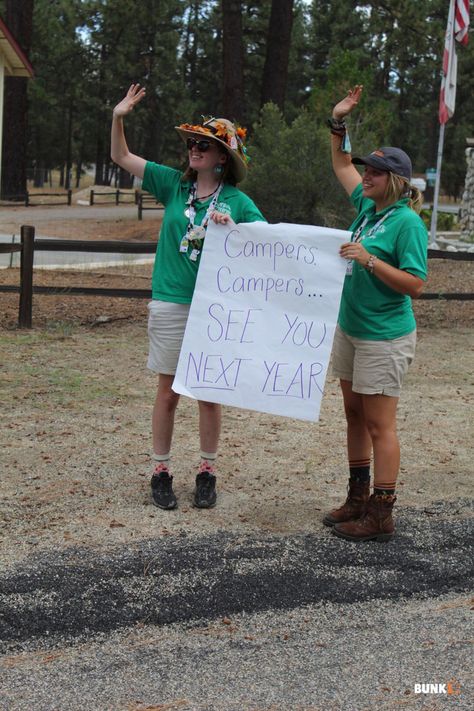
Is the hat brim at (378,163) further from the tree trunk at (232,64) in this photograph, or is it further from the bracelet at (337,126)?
the tree trunk at (232,64)

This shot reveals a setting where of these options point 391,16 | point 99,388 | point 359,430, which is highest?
point 391,16

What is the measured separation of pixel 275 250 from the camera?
432cm

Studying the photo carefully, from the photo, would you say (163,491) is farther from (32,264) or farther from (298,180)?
(298,180)

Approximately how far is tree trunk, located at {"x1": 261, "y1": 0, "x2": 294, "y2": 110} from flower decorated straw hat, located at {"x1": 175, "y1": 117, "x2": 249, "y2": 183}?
19413mm

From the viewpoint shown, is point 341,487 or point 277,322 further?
point 341,487

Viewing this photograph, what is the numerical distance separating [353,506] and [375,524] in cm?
25

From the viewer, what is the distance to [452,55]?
62.1 feet

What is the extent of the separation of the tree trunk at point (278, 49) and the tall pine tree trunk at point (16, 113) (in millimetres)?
9432

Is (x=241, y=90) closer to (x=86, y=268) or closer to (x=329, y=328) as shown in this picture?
(x=86, y=268)

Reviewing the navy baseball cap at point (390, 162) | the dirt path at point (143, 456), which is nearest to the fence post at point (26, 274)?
the dirt path at point (143, 456)

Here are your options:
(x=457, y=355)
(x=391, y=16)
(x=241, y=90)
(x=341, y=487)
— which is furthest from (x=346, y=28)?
(x=341, y=487)

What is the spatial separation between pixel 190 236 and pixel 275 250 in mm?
415

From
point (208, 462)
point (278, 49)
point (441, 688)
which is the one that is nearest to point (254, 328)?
point (208, 462)

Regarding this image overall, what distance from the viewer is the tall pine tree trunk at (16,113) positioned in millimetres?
29595
